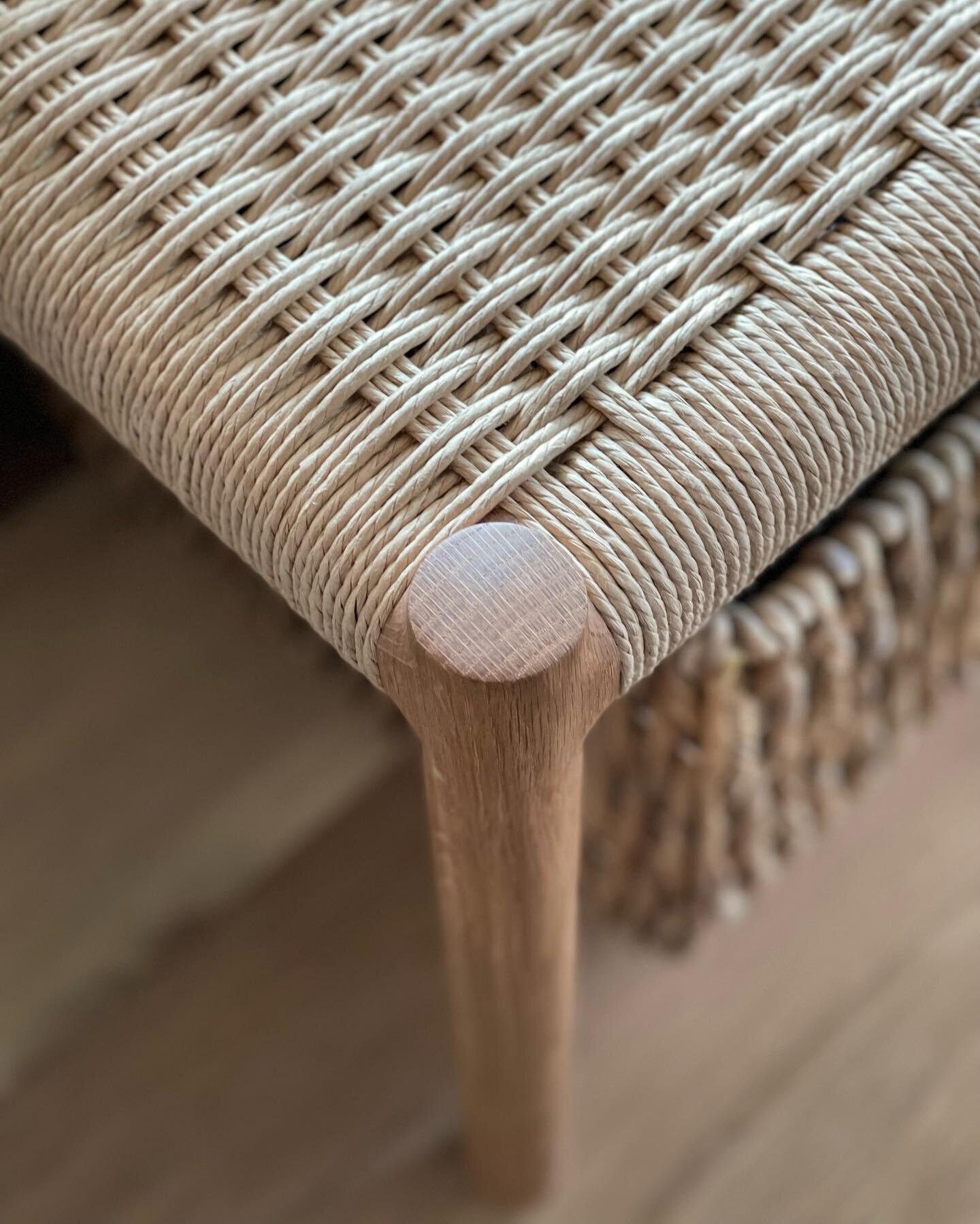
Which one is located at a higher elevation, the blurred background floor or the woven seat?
the woven seat

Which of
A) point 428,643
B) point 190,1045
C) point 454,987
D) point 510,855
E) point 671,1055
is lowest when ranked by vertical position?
point 671,1055

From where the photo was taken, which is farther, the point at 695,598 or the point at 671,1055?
the point at 671,1055

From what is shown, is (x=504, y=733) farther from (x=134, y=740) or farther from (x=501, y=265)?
(x=134, y=740)

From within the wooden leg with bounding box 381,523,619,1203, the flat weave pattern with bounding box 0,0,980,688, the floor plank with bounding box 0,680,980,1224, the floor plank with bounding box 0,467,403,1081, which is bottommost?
the floor plank with bounding box 0,680,980,1224

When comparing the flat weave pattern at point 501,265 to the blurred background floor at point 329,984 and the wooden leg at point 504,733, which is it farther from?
the blurred background floor at point 329,984

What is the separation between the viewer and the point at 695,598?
0.35 meters

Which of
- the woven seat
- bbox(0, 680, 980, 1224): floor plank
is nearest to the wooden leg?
the woven seat

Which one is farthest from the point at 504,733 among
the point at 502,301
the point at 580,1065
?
the point at 580,1065

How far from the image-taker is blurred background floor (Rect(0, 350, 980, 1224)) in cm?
68

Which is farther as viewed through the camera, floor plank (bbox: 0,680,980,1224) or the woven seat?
floor plank (bbox: 0,680,980,1224)

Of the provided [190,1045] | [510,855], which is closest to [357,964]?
[190,1045]

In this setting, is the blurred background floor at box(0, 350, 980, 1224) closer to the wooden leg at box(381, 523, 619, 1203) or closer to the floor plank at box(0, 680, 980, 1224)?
the floor plank at box(0, 680, 980, 1224)

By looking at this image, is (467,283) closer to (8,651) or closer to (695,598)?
(695,598)

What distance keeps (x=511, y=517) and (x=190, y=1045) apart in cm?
50
